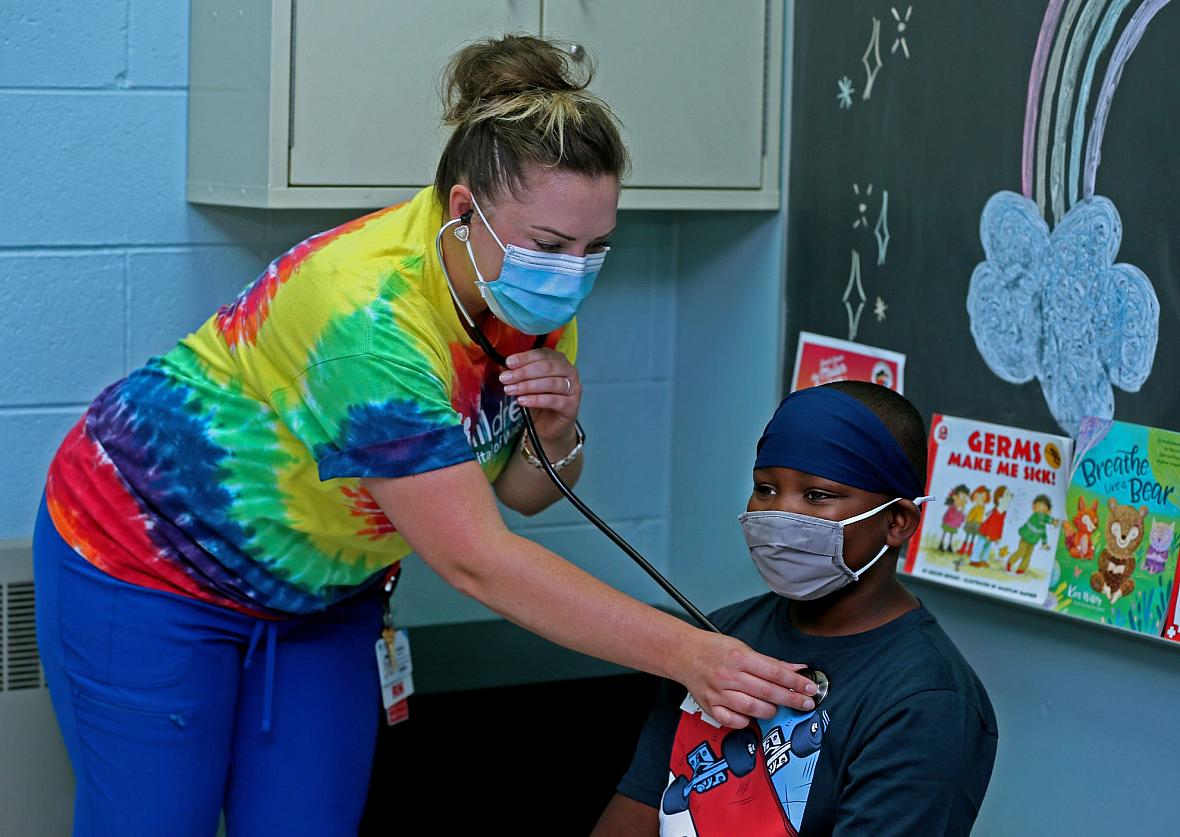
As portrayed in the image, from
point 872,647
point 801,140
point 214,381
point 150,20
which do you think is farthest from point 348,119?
point 872,647

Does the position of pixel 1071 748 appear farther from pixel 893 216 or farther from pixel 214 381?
pixel 214 381

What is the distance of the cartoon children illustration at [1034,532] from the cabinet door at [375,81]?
3.20ft

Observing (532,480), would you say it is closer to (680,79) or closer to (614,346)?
(680,79)

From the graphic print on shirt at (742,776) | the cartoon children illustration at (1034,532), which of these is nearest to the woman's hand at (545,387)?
the graphic print on shirt at (742,776)

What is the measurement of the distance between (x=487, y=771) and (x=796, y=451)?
118 cm

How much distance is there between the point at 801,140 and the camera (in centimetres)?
214

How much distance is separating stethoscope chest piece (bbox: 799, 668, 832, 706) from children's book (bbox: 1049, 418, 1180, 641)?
0.51 metres

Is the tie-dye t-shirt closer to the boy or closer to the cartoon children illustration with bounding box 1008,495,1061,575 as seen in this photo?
the boy

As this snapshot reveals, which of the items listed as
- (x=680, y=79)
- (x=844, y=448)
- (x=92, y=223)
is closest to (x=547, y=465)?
(x=844, y=448)

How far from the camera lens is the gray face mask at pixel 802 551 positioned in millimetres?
1300

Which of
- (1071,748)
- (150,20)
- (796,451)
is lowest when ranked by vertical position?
(1071,748)

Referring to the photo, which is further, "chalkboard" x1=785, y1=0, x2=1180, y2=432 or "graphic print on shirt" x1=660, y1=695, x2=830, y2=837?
"chalkboard" x1=785, y1=0, x2=1180, y2=432

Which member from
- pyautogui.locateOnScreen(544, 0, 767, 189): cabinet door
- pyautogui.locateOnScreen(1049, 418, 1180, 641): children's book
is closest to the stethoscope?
pyautogui.locateOnScreen(1049, 418, 1180, 641): children's book

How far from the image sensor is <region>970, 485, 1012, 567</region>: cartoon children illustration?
5.78ft
